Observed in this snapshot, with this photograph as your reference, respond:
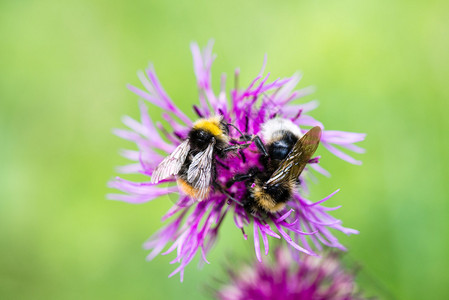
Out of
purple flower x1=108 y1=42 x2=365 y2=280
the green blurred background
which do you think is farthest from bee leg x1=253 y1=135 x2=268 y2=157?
the green blurred background

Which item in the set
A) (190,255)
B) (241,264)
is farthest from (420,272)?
(190,255)

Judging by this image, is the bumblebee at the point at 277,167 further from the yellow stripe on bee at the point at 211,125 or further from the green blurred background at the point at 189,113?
the green blurred background at the point at 189,113

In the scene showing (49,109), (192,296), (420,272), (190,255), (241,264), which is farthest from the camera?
(49,109)

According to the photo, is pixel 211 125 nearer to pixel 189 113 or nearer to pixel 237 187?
pixel 237 187

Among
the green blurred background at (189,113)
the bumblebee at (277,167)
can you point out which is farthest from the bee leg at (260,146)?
the green blurred background at (189,113)

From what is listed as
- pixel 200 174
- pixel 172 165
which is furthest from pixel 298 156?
pixel 172 165

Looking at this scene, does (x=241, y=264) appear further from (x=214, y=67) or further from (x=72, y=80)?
(x=72, y=80)
